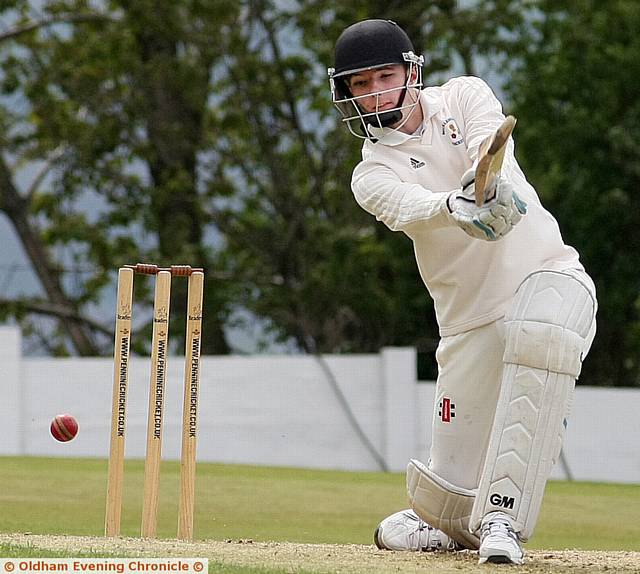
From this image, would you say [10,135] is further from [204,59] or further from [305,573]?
[305,573]

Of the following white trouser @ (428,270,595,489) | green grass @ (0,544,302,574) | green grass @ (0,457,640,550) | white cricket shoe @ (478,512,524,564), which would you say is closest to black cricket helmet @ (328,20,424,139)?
white trouser @ (428,270,595,489)

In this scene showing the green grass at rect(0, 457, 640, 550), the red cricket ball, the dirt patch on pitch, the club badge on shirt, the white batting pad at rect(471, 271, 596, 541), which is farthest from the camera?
the green grass at rect(0, 457, 640, 550)

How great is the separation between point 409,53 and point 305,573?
1486 millimetres

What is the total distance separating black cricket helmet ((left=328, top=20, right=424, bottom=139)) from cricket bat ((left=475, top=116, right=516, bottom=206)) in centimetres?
55

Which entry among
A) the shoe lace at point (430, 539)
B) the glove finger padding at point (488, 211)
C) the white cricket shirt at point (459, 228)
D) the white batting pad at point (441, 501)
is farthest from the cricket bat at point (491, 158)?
the shoe lace at point (430, 539)

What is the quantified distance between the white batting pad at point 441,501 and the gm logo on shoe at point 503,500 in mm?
378

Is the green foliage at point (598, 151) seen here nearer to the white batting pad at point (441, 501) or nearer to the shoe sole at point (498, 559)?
the white batting pad at point (441, 501)

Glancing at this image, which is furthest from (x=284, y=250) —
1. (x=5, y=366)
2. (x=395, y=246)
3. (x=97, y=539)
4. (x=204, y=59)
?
(x=97, y=539)

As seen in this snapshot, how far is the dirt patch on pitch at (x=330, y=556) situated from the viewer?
11.0ft

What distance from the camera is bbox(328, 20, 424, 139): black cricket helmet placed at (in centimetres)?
372

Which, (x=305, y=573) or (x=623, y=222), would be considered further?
(x=623, y=222)

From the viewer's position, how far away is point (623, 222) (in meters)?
15.6

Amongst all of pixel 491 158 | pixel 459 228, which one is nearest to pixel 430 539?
pixel 459 228

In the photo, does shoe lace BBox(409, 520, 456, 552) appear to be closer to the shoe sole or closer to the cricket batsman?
the cricket batsman
